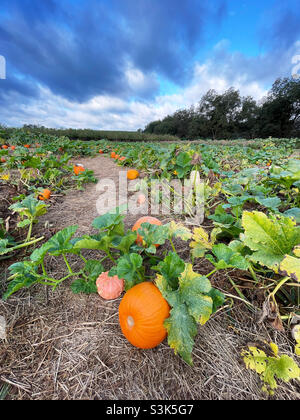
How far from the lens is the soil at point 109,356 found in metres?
0.75

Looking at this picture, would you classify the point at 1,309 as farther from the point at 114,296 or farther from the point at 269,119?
the point at 269,119

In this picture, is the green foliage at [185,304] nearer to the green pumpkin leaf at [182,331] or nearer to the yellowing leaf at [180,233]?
the green pumpkin leaf at [182,331]

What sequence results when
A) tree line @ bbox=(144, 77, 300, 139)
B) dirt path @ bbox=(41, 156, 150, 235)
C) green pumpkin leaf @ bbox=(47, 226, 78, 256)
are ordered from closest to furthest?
green pumpkin leaf @ bbox=(47, 226, 78, 256) → dirt path @ bbox=(41, 156, 150, 235) → tree line @ bbox=(144, 77, 300, 139)

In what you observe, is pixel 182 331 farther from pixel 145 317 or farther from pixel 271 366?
pixel 271 366

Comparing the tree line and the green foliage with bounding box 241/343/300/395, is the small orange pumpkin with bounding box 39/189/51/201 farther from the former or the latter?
the tree line

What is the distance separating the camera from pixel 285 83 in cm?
2786

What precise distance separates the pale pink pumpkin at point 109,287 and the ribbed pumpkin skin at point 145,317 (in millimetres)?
200

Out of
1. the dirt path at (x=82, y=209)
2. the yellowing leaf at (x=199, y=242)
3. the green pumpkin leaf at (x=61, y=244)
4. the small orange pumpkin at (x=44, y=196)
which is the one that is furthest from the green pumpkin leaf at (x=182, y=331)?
the small orange pumpkin at (x=44, y=196)

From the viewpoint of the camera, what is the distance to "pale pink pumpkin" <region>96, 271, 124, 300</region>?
42.3 inches

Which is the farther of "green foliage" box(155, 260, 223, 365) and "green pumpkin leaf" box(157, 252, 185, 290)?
"green pumpkin leaf" box(157, 252, 185, 290)

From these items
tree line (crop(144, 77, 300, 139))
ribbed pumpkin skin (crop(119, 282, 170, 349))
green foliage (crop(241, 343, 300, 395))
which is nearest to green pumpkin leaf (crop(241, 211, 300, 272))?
green foliage (crop(241, 343, 300, 395))

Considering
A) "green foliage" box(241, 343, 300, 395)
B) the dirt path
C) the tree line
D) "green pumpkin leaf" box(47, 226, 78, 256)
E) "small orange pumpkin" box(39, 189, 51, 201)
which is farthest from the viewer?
the tree line

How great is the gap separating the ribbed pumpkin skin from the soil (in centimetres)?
10
